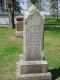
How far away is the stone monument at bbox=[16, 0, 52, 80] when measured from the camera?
24.7 feet

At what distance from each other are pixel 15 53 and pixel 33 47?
12.4ft

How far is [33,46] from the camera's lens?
7703mm

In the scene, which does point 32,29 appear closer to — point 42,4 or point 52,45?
point 52,45

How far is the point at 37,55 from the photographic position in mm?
7785

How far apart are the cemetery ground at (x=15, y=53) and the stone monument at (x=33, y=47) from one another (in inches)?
19.1

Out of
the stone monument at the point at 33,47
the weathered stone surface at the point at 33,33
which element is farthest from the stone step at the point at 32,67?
the weathered stone surface at the point at 33,33

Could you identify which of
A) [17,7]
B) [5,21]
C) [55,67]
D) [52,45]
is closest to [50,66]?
[55,67]

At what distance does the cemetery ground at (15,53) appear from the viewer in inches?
334

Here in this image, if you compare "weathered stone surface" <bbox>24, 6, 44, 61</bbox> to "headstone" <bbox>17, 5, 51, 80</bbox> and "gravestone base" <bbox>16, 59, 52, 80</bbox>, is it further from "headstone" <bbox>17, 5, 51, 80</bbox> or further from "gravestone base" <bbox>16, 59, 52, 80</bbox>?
"gravestone base" <bbox>16, 59, 52, 80</bbox>

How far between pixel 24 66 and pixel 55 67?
165 centimetres

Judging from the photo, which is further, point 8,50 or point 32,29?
point 8,50

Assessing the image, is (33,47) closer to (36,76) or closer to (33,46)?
(33,46)

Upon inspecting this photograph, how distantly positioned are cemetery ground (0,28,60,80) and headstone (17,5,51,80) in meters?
0.49

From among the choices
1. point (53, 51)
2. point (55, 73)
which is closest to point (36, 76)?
point (55, 73)
